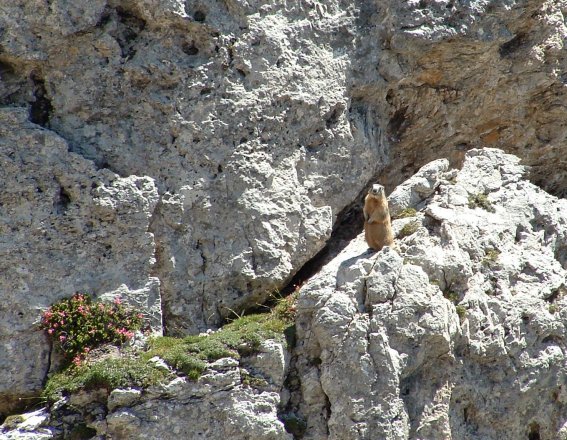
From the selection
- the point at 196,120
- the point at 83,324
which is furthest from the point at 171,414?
the point at 196,120

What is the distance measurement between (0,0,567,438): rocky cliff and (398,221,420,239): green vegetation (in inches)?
17.3

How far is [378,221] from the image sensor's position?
50.8 ft

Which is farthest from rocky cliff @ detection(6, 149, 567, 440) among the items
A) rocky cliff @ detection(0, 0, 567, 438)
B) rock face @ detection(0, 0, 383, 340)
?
rock face @ detection(0, 0, 383, 340)

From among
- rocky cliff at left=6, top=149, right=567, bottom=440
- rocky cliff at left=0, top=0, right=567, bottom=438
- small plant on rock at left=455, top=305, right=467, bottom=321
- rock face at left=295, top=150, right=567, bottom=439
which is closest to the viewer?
rocky cliff at left=6, top=149, right=567, bottom=440

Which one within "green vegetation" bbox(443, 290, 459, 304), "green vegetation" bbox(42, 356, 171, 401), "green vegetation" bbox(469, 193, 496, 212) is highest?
"green vegetation" bbox(469, 193, 496, 212)

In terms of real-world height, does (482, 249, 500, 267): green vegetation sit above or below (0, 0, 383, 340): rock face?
below

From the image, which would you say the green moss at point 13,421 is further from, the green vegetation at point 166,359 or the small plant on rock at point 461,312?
the small plant on rock at point 461,312

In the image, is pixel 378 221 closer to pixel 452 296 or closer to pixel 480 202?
pixel 452 296

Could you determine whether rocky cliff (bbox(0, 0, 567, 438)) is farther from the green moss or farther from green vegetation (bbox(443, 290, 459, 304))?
the green moss

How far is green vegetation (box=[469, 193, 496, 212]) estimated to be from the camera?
17.2 metres

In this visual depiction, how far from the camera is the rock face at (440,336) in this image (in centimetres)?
1411

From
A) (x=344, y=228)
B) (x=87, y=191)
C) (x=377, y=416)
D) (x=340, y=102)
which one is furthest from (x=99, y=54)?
(x=377, y=416)

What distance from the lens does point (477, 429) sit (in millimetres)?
14883

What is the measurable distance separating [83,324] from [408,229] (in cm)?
626
